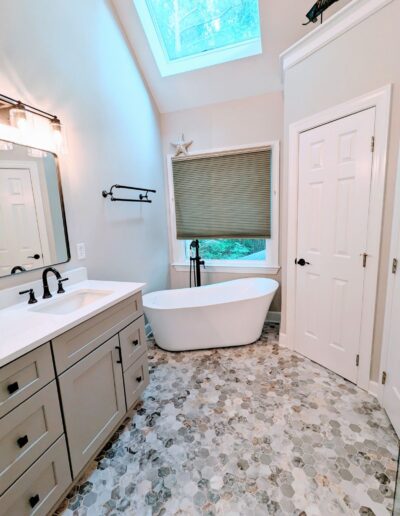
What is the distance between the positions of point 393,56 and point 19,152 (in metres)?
2.31

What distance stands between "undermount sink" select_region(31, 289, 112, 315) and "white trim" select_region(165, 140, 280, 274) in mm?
1781

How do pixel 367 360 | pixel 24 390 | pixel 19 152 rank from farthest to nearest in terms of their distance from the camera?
1. pixel 367 360
2. pixel 19 152
3. pixel 24 390

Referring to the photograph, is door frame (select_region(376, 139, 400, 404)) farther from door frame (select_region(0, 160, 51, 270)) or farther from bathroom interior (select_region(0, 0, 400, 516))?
door frame (select_region(0, 160, 51, 270))

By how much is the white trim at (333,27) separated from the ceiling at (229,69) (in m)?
0.43

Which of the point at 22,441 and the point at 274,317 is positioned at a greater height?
the point at 22,441

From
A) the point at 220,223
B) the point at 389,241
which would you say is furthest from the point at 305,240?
the point at 220,223

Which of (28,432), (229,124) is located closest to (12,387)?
(28,432)

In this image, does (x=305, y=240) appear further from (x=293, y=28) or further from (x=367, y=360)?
(x=293, y=28)

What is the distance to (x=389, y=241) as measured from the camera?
1.78 meters

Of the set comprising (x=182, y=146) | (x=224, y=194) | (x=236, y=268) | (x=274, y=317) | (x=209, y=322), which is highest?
(x=182, y=146)

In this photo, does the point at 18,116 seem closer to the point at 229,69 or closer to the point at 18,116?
the point at 18,116

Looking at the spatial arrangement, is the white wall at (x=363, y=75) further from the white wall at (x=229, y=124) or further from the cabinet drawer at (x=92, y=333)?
the cabinet drawer at (x=92, y=333)

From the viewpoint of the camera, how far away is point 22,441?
3.50ft

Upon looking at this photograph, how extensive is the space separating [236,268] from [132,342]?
1872mm
